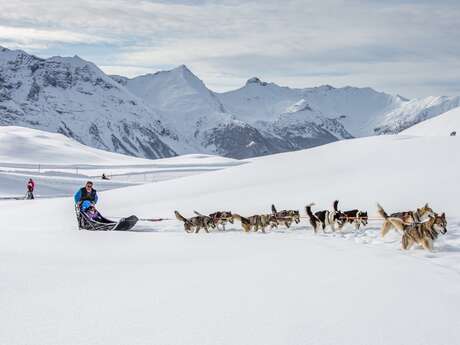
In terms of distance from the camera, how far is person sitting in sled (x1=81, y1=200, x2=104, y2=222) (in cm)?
1375

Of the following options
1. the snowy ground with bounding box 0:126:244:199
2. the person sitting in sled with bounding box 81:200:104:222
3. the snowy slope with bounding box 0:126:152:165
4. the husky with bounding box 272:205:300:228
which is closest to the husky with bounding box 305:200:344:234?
the husky with bounding box 272:205:300:228

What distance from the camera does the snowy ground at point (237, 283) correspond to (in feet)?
16.0

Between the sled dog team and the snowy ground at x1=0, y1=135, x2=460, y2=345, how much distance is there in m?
0.24

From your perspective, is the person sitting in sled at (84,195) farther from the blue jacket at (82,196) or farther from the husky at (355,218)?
the husky at (355,218)

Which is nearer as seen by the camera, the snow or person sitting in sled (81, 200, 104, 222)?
person sitting in sled (81, 200, 104, 222)

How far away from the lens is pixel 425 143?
67.9ft

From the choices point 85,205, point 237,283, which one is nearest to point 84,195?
point 85,205

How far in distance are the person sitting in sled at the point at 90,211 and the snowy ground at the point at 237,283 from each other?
68cm

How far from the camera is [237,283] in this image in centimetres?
682

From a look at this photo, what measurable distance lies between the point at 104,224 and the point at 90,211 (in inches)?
20.5

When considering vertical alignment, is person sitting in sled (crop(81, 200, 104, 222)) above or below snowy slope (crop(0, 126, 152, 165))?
below

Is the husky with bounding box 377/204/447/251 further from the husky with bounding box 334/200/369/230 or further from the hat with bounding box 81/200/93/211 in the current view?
the hat with bounding box 81/200/93/211

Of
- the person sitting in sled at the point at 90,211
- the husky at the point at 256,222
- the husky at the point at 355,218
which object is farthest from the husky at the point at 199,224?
the husky at the point at 355,218

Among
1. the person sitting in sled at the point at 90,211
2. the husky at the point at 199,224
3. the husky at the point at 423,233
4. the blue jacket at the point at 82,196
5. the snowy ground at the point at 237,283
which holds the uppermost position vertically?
the blue jacket at the point at 82,196
